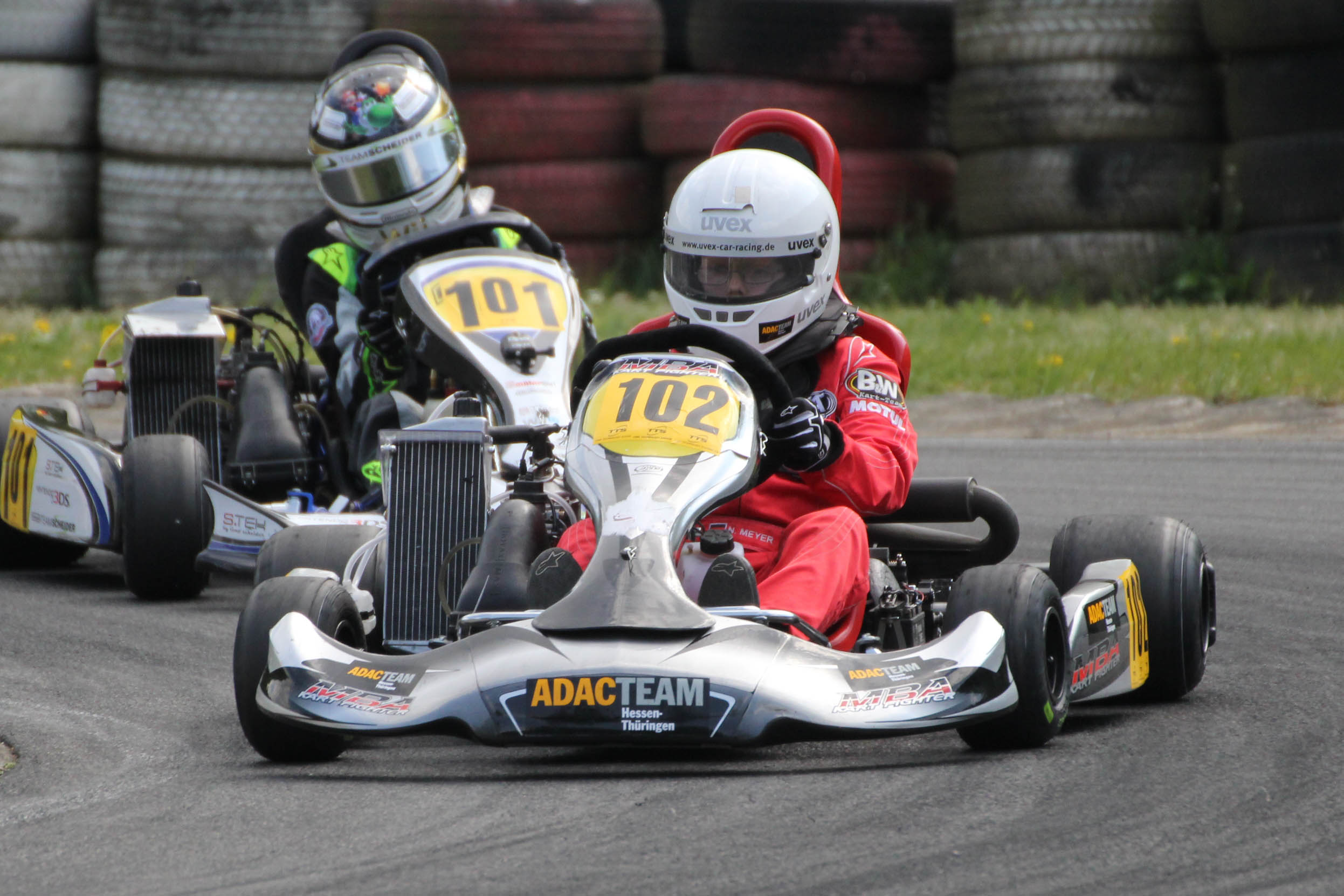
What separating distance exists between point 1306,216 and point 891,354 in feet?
21.4

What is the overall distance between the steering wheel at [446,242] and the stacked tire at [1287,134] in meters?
5.33

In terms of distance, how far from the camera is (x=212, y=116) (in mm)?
11281

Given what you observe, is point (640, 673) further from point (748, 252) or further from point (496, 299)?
point (496, 299)

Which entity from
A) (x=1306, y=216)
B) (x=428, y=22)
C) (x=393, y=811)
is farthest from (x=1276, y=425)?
(x=393, y=811)

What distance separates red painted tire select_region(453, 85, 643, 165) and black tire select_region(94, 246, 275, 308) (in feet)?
4.56

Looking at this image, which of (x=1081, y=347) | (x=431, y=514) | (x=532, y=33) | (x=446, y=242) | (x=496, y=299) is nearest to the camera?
(x=431, y=514)

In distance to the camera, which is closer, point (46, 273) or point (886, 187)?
point (886, 187)

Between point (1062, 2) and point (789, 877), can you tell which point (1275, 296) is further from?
point (789, 877)

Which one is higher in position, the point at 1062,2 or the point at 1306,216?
the point at 1062,2

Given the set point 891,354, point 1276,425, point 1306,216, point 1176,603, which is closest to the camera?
point 1176,603

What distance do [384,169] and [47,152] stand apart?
587cm

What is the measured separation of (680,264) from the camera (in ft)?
14.3

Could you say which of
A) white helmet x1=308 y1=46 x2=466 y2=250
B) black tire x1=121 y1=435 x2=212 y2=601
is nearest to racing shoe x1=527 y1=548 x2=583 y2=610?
black tire x1=121 y1=435 x2=212 y2=601

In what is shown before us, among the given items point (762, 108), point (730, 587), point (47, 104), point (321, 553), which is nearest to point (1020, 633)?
point (730, 587)
